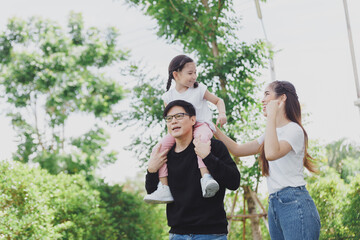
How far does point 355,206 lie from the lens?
6.41 meters

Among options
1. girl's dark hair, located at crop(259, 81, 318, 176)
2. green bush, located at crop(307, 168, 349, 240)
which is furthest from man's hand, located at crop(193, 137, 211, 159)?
green bush, located at crop(307, 168, 349, 240)

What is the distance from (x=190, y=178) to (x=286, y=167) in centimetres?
61

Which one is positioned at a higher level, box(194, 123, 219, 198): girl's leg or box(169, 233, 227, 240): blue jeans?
box(194, 123, 219, 198): girl's leg

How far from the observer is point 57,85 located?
15.4m

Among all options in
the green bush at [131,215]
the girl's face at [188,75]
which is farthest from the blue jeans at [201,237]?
the green bush at [131,215]

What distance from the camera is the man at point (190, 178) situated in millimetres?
2324

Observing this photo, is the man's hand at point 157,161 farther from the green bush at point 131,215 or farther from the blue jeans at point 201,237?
the green bush at point 131,215

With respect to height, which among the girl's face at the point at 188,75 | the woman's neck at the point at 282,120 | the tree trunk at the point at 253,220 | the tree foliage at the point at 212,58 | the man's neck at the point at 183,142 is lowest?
the tree trunk at the point at 253,220

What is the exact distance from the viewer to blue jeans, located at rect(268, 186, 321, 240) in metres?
2.40

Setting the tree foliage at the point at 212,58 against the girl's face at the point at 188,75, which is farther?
the tree foliage at the point at 212,58

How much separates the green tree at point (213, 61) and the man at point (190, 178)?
5.17 metres

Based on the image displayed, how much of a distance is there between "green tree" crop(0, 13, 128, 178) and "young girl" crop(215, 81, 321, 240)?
12.4m

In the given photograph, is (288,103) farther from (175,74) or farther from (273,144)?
(175,74)

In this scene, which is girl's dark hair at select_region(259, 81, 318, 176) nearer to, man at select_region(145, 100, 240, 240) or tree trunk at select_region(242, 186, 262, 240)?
man at select_region(145, 100, 240, 240)
